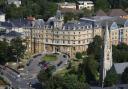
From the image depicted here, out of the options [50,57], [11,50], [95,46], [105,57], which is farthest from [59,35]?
[105,57]

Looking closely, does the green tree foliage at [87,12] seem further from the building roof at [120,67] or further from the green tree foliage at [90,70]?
the building roof at [120,67]

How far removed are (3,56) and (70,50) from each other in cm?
992

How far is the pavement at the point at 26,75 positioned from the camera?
5650 centimetres

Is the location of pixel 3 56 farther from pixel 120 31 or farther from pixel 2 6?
pixel 2 6

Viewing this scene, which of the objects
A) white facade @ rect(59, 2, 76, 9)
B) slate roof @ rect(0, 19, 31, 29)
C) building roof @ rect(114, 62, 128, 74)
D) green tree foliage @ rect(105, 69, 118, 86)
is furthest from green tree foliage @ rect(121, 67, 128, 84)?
white facade @ rect(59, 2, 76, 9)

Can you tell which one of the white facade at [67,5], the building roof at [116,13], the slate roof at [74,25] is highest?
the white facade at [67,5]

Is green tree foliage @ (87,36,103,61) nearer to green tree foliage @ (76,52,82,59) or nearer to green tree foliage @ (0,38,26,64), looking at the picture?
green tree foliage @ (76,52,82,59)

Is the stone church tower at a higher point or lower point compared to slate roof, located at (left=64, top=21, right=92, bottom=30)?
lower

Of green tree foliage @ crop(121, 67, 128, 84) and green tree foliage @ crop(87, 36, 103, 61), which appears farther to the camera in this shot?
green tree foliage @ crop(87, 36, 103, 61)

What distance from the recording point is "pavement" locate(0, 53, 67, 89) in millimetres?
56500

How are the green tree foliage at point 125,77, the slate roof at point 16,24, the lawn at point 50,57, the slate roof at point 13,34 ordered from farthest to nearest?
the slate roof at point 16,24, the slate roof at point 13,34, the lawn at point 50,57, the green tree foliage at point 125,77

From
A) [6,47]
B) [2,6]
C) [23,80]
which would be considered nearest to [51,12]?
[2,6]

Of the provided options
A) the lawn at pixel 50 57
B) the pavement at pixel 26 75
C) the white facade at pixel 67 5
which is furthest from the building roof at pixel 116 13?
the pavement at pixel 26 75

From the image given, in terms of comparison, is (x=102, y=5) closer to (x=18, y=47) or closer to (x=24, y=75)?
(x=18, y=47)
